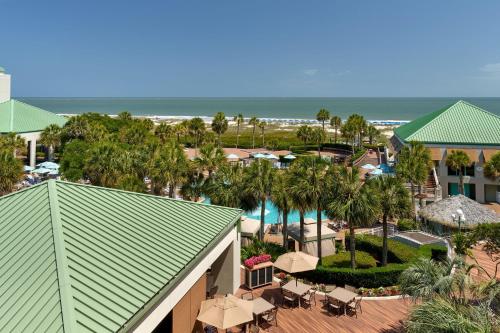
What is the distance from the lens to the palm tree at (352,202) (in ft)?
64.8

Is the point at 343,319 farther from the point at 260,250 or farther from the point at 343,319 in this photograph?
the point at 260,250

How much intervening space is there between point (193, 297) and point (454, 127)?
135ft

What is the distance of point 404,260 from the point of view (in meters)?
22.3

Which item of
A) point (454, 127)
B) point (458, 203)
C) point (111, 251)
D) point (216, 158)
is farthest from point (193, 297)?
point (454, 127)

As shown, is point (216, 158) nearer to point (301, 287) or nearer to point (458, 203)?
point (301, 287)

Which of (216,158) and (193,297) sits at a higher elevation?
(216,158)

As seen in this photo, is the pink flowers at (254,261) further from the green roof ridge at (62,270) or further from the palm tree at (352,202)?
the green roof ridge at (62,270)

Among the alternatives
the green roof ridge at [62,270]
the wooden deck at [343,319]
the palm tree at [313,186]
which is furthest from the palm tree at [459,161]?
the green roof ridge at [62,270]

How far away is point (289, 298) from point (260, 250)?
5.78 metres

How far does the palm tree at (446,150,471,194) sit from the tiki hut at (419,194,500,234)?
10168 millimetres

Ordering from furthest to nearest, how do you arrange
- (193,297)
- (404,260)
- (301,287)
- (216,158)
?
(216,158)
(404,260)
(301,287)
(193,297)

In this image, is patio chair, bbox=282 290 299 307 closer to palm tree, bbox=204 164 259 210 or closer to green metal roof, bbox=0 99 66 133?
palm tree, bbox=204 164 259 210

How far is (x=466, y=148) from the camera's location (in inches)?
1586

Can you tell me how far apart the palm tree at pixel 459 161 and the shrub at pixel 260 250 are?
2455 centimetres
